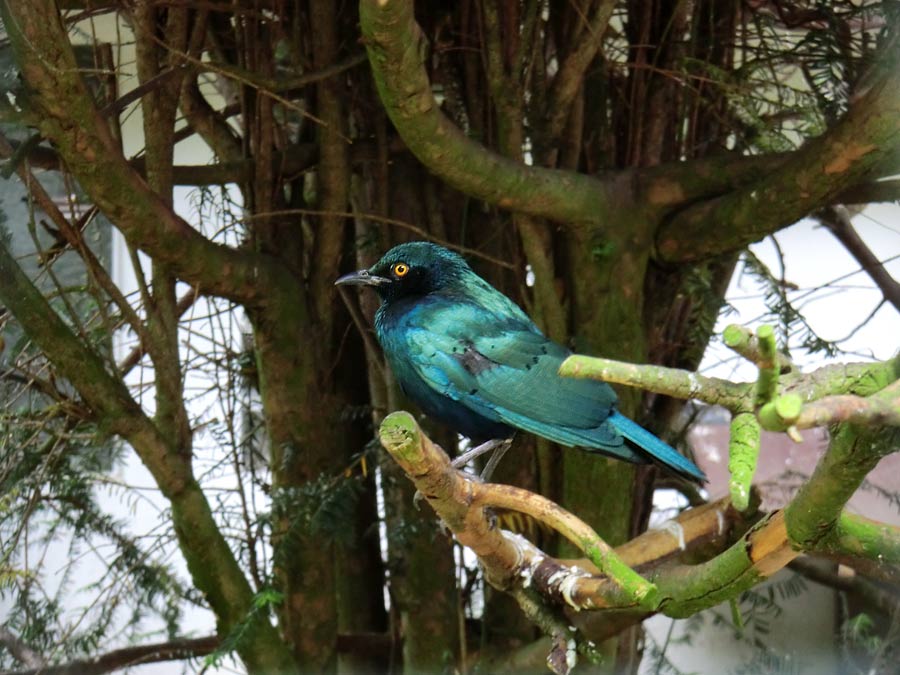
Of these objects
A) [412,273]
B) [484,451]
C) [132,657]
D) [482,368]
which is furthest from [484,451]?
[132,657]

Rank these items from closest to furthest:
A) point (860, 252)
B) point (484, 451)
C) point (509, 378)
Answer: point (509, 378), point (484, 451), point (860, 252)

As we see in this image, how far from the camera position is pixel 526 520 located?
8.39 ft

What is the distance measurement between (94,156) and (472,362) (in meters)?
0.76

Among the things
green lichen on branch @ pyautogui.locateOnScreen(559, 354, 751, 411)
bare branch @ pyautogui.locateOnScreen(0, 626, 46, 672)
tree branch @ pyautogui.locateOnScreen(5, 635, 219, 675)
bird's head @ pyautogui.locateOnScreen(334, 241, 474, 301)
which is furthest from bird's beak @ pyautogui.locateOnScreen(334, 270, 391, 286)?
bare branch @ pyautogui.locateOnScreen(0, 626, 46, 672)

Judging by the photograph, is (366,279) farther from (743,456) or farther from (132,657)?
(132,657)

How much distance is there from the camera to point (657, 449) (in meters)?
1.68

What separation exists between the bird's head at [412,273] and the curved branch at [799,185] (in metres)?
0.62

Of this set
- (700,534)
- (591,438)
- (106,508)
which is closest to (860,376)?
(591,438)

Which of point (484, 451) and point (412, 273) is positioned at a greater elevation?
point (412, 273)

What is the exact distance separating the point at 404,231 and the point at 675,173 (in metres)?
0.65

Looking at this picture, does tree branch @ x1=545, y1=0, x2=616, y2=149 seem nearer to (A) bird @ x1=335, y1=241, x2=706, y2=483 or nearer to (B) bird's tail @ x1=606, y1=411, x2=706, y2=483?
(A) bird @ x1=335, y1=241, x2=706, y2=483

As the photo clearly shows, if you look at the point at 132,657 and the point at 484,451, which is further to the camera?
the point at 132,657

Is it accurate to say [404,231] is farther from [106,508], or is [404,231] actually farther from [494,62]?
[106,508]

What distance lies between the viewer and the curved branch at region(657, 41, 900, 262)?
201cm
